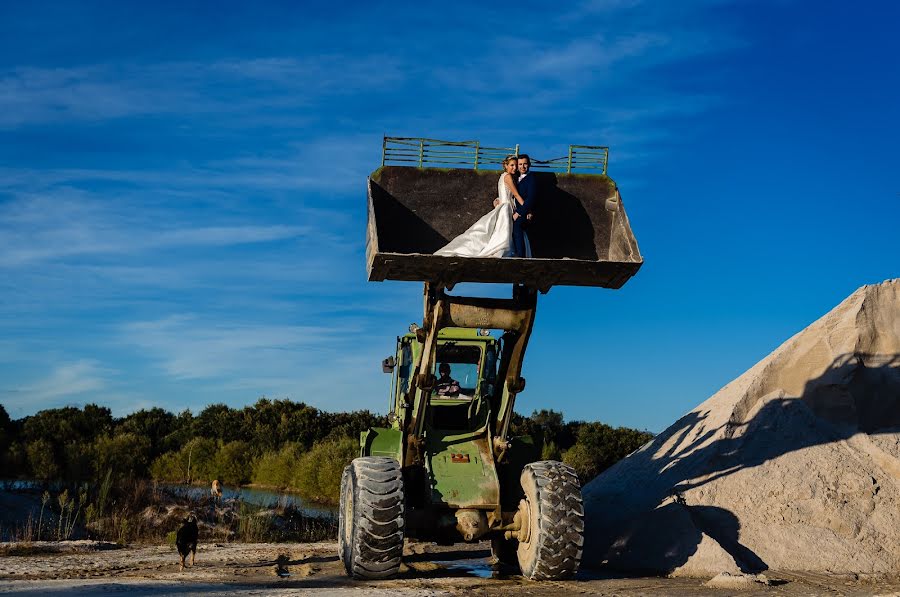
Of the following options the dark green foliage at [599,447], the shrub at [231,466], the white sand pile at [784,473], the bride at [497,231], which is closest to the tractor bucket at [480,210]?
the bride at [497,231]

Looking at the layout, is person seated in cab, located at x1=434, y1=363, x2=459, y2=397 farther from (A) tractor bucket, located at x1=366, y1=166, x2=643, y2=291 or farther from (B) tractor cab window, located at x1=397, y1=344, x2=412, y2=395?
(A) tractor bucket, located at x1=366, y1=166, x2=643, y2=291

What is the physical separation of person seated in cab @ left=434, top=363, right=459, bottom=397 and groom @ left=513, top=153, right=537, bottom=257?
8.42 feet

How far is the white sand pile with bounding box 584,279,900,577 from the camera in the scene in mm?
12922

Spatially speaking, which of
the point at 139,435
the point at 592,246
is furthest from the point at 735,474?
the point at 139,435

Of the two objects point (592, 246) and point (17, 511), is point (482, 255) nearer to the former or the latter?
point (592, 246)

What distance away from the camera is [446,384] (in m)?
12.8

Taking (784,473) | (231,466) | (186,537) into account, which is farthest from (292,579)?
(231,466)

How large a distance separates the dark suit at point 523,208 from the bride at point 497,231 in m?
0.07

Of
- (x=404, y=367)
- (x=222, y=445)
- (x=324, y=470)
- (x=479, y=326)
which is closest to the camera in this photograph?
(x=479, y=326)

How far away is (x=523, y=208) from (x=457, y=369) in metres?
2.85

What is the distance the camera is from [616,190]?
12.0 metres

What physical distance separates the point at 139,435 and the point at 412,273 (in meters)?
28.2

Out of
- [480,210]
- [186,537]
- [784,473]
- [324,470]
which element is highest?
[480,210]

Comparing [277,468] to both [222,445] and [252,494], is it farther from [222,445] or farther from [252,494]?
[222,445]
